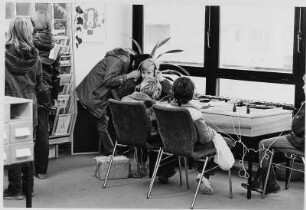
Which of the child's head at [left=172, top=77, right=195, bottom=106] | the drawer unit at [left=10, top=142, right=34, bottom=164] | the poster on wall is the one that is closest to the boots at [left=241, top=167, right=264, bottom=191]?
the child's head at [left=172, top=77, right=195, bottom=106]

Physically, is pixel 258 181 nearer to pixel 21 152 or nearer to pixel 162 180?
pixel 162 180

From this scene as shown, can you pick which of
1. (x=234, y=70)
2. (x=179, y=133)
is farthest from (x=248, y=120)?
(x=234, y=70)

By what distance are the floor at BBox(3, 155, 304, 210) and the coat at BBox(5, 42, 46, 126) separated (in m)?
0.70

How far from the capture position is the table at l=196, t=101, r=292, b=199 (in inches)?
215

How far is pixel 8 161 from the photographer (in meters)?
4.39

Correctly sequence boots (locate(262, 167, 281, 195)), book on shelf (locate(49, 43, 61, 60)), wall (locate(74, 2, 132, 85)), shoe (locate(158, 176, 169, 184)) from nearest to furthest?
boots (locate(262, 167, 281, 195))
shoe (locate(158, 176, 169, 184))
book on shelf (locate(49, 43, 61, 60))
wall (locate(74, 2, 132, 85))

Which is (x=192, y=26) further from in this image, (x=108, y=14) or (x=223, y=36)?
(x=108, y=14)

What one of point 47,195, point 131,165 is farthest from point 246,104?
point 47,195

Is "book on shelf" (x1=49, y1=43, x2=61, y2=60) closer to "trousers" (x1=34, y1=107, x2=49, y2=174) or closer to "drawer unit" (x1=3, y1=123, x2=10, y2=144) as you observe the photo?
"trousers" (x1=34, y1=107, x2=49, y2=174)

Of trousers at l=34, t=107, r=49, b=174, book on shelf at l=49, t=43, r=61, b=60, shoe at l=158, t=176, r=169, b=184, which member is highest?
book on shelf at l=49, t=43, r=61, b=60

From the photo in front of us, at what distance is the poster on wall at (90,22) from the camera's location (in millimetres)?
7207

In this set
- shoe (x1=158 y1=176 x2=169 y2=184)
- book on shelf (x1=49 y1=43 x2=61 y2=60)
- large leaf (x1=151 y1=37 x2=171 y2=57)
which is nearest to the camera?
shoe (x1=158 y1=176 x2=169 y2=184)

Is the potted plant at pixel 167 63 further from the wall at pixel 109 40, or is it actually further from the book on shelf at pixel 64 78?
the book on shelf at pixel 64 78

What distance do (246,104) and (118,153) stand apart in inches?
65.4
